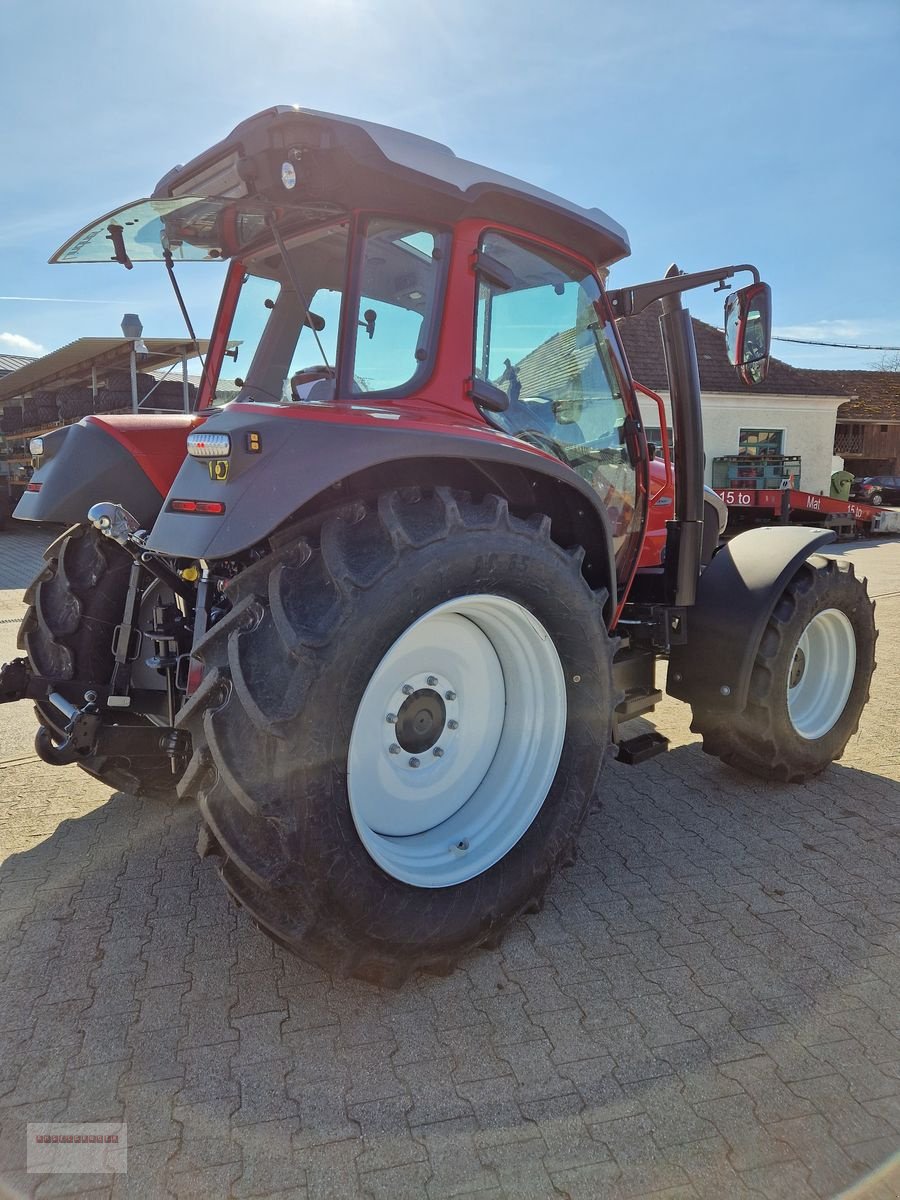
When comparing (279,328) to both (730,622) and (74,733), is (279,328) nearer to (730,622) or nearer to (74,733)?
(74,733)

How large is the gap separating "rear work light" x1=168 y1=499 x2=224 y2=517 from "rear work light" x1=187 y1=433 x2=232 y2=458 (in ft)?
0.37

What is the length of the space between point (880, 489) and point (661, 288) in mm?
25632

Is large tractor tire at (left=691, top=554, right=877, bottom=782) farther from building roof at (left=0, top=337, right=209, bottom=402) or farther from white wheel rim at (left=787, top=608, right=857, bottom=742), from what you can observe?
building roof at (left=0, top=337, right=209, bottom=402)

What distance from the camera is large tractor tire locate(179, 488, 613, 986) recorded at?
72.6 inches

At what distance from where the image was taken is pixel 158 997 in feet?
7.07

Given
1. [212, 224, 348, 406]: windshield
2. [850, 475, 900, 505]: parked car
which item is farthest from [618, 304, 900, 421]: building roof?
[212, 224, 348, 406]: windshield

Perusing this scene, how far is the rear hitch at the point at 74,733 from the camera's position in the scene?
239 cm

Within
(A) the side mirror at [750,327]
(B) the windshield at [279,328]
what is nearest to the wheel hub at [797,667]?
(A) the side mirror at [750,327]

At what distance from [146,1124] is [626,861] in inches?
69.3

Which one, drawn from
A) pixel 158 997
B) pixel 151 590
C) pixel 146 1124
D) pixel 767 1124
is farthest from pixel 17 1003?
pixel 767 1124

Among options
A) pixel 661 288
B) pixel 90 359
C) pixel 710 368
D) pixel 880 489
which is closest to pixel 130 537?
pixel 661 288

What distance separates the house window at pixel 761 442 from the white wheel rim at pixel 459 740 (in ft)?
64.4

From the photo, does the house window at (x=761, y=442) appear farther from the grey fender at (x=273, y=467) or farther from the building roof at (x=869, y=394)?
the grey fender at (x=273, y=467)

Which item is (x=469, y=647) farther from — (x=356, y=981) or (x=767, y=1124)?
(x=767, y=1124)
